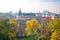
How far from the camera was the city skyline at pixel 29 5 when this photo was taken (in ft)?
9.48

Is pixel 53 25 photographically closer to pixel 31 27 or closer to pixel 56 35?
pixel 56 35

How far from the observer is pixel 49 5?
3.04 meters

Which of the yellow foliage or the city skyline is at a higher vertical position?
the city skyline

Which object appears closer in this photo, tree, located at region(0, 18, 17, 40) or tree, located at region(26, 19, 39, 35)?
tree, located at region(0, 18, 17, 40)

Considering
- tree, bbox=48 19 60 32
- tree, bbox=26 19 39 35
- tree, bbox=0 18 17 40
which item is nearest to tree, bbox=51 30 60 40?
tree, bbox=48 19 60 32

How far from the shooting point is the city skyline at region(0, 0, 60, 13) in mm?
2891

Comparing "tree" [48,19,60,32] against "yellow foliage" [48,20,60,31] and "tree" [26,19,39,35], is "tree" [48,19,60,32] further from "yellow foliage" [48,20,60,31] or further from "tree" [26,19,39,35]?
"tree" [26,19,39,35]

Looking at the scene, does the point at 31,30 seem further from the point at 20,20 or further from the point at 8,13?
the point at 8,13

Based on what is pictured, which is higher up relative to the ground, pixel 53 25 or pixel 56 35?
pixel 53 25

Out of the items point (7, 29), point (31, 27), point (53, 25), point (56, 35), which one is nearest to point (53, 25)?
point (53, 25)

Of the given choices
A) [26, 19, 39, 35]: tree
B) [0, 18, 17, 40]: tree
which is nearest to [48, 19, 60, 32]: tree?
[26, 19, 39, 35]: tree

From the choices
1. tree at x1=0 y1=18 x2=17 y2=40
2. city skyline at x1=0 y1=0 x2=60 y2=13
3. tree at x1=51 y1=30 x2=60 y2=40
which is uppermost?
city skyline at x1=0 y1=0 x2=60 y2=13

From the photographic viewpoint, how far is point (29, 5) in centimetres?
300

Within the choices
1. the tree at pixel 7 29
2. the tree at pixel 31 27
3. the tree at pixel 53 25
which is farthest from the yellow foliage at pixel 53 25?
the tree at pixel 7 29
